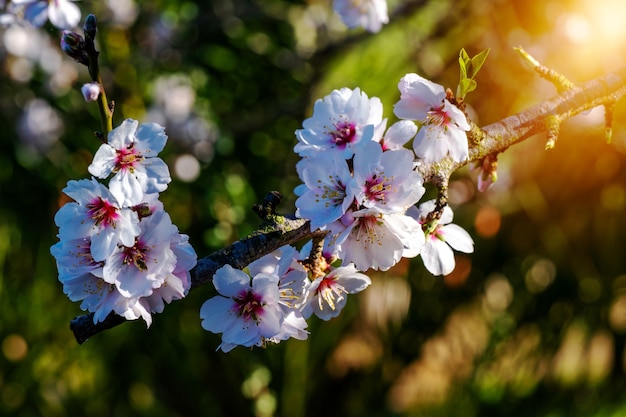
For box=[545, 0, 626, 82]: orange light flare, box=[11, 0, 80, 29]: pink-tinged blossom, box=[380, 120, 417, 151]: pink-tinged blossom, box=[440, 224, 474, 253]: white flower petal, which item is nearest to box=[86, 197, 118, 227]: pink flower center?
box=[380, 120, 417, 151]: pink-tinged blossom

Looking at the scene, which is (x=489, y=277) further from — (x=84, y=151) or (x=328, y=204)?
(x=328, y=204)

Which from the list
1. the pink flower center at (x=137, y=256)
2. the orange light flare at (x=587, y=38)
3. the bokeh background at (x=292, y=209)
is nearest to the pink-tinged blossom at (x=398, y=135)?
the pink flower center at (x=137, y=256)

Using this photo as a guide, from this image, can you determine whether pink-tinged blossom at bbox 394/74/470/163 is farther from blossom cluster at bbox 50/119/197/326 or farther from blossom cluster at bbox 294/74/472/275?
blossom cluster at bbox 50/119/197/326

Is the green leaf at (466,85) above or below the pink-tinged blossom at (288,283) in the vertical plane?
above

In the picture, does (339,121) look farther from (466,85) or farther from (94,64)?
(94,64)

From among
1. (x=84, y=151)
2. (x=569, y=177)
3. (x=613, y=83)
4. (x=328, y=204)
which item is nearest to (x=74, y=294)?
(x=328, y=204)

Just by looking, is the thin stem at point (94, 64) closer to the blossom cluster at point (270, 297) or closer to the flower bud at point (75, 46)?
the flower bud at point (75, 46)
